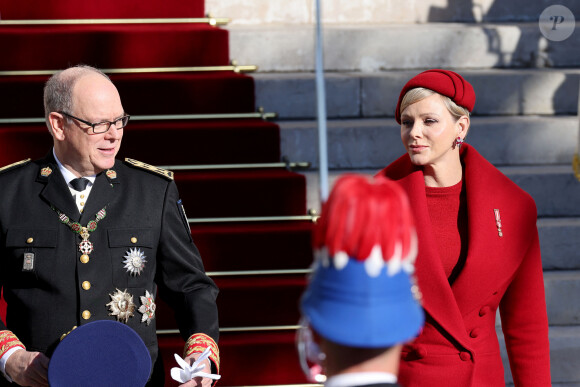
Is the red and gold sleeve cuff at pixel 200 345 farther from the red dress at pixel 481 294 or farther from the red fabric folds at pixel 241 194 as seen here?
the red fabric folds at pixel 241 194

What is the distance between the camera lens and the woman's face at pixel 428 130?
2.88m

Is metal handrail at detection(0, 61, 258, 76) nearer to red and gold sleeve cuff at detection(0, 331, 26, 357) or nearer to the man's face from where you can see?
the man's face

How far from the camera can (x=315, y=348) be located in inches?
62.3

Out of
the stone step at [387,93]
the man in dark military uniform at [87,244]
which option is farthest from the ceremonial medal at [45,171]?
the stone step at [387,93]

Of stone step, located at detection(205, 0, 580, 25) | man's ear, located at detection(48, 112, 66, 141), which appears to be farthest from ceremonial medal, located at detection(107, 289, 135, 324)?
stone step, located at detection(205, 0, 580, 25)

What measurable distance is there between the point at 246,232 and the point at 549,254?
1.64 metres

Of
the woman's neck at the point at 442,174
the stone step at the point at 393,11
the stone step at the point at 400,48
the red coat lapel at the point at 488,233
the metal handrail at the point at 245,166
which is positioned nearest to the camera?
the red coat lapel at the point at 488,233

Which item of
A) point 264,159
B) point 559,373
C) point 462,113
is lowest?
point 559,373

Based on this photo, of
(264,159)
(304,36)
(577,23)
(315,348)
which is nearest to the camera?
(315,348)

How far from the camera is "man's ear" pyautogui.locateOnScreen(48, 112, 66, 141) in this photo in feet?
9.04

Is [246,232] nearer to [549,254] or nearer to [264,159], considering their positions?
[264,159]

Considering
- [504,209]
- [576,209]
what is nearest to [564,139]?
[576,209]

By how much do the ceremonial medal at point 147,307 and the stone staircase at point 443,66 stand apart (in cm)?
222

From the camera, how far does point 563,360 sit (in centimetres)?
452
